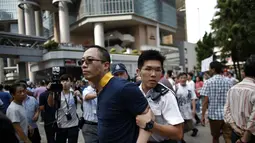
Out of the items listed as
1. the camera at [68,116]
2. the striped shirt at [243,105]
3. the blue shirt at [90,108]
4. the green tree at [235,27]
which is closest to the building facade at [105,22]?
the green tree at [235,27]

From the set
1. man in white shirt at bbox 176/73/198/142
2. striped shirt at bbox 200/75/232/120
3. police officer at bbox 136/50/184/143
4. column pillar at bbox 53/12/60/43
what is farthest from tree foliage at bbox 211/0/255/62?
column pillar at bbox 53/12/60/43

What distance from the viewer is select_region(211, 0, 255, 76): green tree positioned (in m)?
21.8

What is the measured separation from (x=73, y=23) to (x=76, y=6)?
3.40 metres

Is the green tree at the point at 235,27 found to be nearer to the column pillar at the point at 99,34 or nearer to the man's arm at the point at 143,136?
the man's arm at the point at 143,136

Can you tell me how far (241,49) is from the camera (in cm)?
2392

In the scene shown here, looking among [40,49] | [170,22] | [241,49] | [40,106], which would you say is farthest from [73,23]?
[40,106]

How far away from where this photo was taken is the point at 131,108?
6.70 ft

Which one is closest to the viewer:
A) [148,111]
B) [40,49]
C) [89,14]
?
[148,111]

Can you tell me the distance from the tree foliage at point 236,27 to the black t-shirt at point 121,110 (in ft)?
71.1

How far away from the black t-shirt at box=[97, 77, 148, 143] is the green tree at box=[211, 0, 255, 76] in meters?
21.7

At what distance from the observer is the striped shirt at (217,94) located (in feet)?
16.6

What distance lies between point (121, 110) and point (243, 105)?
1840mm

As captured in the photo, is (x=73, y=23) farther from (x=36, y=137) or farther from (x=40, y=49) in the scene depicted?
(x=36, y=137)

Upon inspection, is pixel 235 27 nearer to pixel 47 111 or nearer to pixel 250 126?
pixel 47 111
